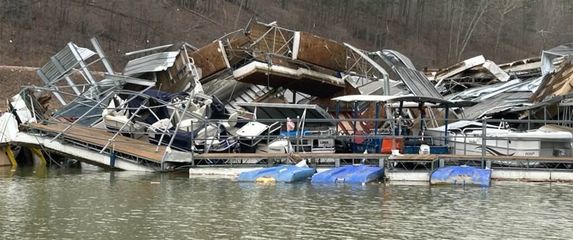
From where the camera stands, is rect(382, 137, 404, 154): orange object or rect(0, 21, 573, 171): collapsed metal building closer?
rect(382, 137, 404, 154): orange object

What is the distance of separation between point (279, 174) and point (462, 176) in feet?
17.4

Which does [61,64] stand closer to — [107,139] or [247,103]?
[107,139]

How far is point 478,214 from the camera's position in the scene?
60.3ft

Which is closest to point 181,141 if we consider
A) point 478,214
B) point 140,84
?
point 140,84

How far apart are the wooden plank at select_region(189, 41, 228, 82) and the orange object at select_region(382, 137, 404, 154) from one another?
8461 mm

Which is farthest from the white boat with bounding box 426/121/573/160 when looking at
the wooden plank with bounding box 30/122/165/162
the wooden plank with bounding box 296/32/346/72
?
the wooden plank with bounding box 30/122/165/162

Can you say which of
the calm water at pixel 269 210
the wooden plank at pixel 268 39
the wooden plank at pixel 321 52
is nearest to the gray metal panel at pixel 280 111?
the wooden plank at pixel 321 52

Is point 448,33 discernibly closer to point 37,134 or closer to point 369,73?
point 369,73

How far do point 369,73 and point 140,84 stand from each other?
10.2 m

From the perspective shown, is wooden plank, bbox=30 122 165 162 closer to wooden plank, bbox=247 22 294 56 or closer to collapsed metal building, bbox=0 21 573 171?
collapsed metal building, bbox=0 21 573 171

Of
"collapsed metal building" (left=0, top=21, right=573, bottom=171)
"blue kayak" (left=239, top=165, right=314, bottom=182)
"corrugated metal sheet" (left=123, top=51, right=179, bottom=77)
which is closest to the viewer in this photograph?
"blue kayak" (left=239, top=165, right=314, bottom=182)

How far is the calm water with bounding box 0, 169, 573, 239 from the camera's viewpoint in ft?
52.4

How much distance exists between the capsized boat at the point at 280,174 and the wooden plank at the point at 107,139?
338cm

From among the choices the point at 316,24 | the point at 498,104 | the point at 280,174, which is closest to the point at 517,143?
the point at 498,104
